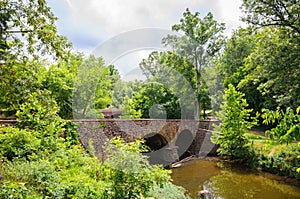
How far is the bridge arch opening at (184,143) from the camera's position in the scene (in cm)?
1902

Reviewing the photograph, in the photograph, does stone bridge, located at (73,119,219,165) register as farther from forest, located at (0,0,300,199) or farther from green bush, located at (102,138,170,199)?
green bush, located at (102,138,170,199)

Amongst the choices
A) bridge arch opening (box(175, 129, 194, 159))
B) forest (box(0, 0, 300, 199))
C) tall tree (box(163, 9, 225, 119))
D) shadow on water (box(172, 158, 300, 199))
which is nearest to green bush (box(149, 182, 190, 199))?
forest (box(0, 0, 300, 199))

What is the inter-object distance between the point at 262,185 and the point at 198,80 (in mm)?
14488

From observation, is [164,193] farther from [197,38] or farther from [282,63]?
[197,38]

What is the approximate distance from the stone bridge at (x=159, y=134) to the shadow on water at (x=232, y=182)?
273 centimetres

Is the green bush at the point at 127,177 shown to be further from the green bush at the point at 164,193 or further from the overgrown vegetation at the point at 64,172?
the green bush at the point at 164,193

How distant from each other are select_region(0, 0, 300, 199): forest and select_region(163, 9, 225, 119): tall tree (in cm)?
9

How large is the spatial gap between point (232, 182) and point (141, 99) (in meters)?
14.7

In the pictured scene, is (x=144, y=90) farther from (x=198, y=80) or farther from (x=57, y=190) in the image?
(x=57, y=190)

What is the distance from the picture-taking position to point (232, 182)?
10883 millimetres

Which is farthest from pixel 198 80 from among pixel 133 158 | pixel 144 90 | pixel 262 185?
pixel 133 158

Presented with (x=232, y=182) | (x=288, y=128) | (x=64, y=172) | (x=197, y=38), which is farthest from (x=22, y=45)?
(x=197, y=38)

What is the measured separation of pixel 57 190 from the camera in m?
4.55

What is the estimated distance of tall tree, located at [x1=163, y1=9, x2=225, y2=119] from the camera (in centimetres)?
2256
